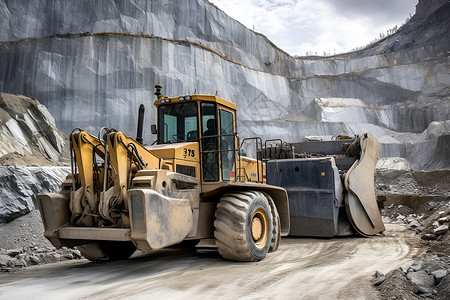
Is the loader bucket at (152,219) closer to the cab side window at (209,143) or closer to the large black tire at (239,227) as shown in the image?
the large black tire at (239,227)

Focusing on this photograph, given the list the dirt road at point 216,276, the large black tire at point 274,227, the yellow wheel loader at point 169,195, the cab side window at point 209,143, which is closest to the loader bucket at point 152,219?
the yellow wheel loader at point 169,195

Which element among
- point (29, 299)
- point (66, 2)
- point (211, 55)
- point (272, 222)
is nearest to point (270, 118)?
point (211, 55)

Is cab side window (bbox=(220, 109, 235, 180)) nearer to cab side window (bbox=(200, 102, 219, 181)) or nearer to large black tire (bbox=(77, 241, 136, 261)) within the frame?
cab side window (bbox=(200, 102, 219, 181))

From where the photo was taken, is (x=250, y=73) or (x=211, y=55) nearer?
(x=211, y=55)

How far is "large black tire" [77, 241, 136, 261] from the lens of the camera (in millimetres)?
6348

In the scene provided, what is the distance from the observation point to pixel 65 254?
7.22 metres

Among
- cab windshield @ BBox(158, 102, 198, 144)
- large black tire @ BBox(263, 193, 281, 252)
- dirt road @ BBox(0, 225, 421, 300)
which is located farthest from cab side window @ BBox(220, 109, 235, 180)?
dirt road @ BBox(0, 225, 421, 300)

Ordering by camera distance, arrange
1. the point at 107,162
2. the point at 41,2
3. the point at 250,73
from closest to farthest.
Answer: the point at 107,162 < the point at 41,2 < the point at 250,73

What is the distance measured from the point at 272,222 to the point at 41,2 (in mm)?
30351

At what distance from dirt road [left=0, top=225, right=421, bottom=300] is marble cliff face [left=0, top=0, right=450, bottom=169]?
771 inches

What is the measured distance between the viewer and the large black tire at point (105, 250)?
635 cm

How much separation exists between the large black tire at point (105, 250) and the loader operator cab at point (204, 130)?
187 cm

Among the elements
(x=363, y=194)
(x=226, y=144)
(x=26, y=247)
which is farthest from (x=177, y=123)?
(x=363, y=194)

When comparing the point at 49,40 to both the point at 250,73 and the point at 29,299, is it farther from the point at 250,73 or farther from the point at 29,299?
the point at 29,299
